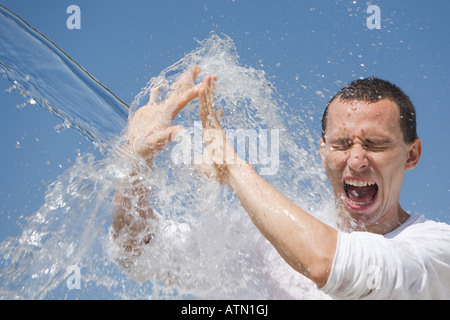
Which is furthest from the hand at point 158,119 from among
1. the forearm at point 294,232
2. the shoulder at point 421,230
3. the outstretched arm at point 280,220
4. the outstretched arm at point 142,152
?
the shoulder at point 421,230

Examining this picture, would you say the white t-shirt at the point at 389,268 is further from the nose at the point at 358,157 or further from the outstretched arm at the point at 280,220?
the nose at the point at 358,157

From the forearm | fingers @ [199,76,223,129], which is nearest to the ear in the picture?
the forearm

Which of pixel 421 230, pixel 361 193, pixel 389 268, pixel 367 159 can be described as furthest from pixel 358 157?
pixel 389 268

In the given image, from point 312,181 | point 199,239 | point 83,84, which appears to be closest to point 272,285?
point 199,239

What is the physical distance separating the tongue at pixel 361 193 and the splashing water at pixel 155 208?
0.23m

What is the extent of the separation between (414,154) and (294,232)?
3.56 ft

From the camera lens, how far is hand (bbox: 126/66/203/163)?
6.76 feet

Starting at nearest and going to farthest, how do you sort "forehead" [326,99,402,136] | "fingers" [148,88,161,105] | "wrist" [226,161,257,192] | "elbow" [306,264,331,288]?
1. "elbow" [306,264,331,288]
2. "wrist" [226,161,257,192]
3. "forehead" [326,99,402,136]
4. "fingers" [148,88,161,105]

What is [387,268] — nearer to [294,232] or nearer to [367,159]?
[294,232]

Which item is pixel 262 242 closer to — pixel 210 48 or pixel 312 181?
pixel 312 181

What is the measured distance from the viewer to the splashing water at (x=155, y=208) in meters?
2.21

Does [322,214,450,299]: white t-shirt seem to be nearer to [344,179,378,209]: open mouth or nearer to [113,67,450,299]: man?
[113,67,450,299]: man

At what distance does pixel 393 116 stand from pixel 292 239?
91 centimetres
